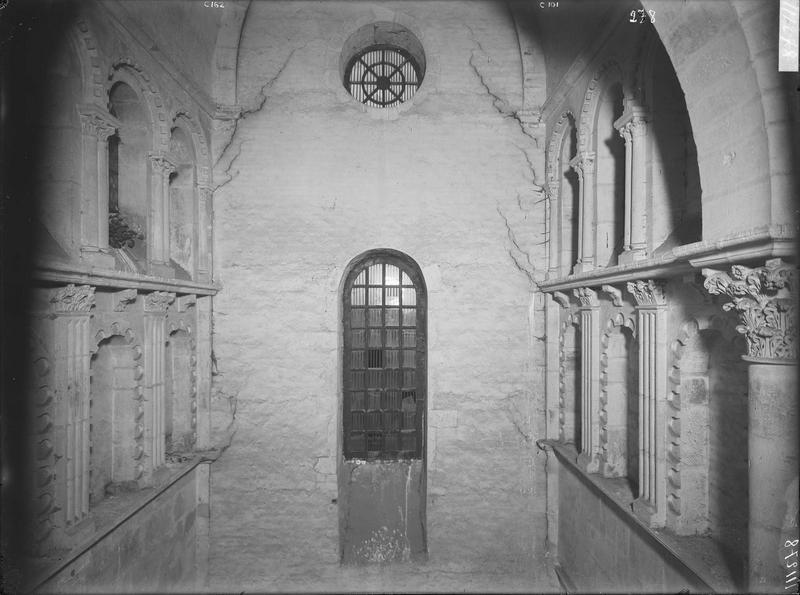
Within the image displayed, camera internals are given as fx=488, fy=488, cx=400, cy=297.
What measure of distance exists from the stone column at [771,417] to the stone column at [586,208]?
2.99m

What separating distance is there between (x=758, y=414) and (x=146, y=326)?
581 cm

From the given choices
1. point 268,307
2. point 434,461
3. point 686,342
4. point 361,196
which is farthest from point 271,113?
point 686,342

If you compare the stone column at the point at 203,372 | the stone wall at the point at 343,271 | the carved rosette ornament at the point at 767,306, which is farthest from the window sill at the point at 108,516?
the carved rosette ornament at the point at 767,306

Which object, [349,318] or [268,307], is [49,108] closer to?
[268,307]

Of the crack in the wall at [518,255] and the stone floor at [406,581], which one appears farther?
the crack in the wall at [518,255]

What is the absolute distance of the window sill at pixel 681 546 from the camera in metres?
3.62

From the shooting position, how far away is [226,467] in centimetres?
744

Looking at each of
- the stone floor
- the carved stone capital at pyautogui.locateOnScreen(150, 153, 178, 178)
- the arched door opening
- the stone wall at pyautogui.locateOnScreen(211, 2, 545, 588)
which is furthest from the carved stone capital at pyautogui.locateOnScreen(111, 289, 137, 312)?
the stone floor

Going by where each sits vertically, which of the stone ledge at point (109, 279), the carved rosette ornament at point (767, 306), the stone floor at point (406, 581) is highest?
the stone ledge at point (109, 279)

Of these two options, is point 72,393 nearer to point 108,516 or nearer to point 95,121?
point 108,516

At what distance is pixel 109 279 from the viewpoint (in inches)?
186

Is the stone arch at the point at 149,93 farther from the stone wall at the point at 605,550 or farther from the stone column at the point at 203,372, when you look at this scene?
the stone wall at the point at 605,550

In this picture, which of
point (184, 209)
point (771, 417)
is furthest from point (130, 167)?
point (771, 417)

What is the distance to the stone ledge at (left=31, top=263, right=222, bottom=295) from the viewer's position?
385 cm
